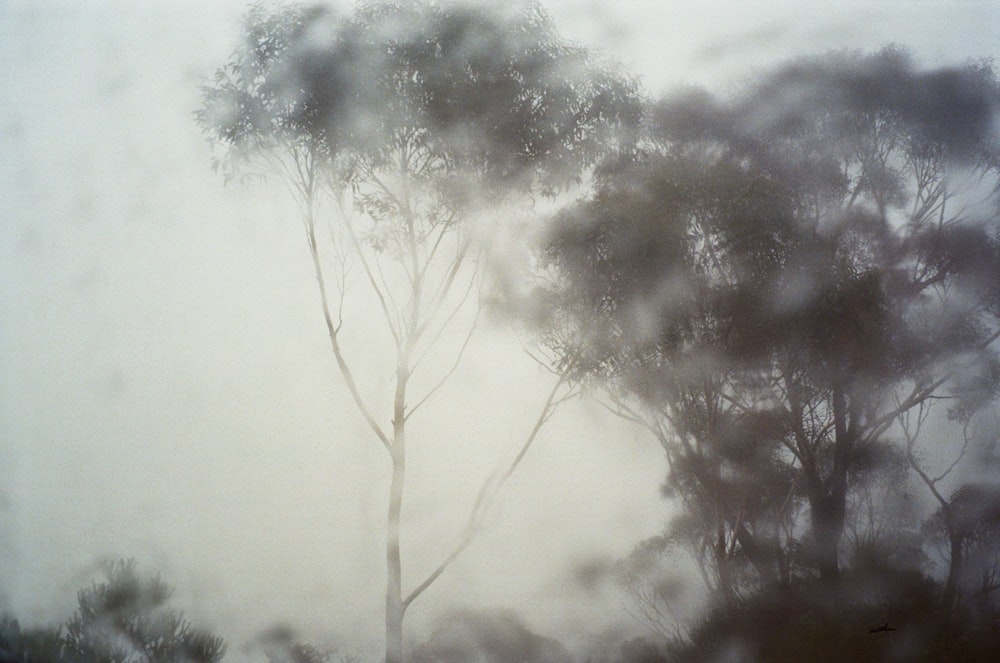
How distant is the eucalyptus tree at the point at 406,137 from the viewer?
467 cm

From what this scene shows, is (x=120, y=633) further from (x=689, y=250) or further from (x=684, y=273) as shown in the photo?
(x=689, y=250)

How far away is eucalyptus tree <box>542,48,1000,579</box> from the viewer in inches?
175

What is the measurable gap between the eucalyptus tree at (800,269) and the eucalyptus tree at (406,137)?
467 millimetres

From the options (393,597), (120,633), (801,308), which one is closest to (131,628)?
(120,633)

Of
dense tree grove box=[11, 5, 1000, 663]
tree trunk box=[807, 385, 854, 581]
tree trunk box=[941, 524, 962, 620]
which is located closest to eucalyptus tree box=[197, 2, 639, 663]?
dense tree grove box=[11, 5, 1000, 663]

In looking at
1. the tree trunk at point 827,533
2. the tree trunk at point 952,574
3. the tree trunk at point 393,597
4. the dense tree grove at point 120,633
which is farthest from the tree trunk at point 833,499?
the dense tree grove at point 120,633

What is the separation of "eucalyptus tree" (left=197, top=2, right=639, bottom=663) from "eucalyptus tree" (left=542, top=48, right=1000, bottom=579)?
467mm

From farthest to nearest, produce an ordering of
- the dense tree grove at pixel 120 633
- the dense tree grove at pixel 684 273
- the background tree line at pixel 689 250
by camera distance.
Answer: the background tree line at pixel 689 250 < the dense tree grove at pixel 684 273 < the dense tree grove at pixel 120 633

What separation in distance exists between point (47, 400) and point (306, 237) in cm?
173

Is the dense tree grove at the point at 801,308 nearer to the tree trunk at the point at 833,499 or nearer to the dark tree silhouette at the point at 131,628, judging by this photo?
the tree trunk at the point at 833,499

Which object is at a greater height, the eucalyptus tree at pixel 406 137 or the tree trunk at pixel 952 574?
the eucalyptus tree at pixel 406 137

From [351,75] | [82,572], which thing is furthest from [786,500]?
[82,572]

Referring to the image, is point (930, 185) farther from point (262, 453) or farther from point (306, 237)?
point (262, 453)

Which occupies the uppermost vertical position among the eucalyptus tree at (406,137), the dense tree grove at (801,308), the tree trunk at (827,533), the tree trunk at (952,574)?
the eucalyptus tree at (406,137)
